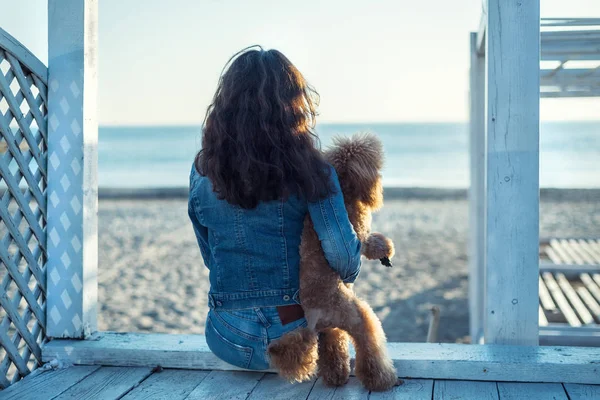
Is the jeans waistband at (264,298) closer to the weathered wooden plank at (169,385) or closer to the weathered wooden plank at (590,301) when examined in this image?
the weathered wooden plank at (169,385)

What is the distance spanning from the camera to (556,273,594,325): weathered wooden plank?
4.18m

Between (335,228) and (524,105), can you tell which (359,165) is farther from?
(524,105)

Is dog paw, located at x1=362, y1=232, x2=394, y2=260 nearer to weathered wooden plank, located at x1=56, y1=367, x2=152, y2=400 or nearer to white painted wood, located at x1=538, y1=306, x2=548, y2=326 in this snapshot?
weathered wooden plank, located at x1=56, y1=367, x2=152, y2=400

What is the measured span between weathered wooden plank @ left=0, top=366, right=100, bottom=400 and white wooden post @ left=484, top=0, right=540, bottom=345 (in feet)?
5.69

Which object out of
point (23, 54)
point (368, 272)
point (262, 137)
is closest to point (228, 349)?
point (262, 137)

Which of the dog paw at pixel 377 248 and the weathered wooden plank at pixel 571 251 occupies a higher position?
the dog paw at pixel 377 248

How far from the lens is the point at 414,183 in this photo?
76.2 feet

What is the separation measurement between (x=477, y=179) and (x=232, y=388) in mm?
2754

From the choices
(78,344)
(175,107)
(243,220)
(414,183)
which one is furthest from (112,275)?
(175,107)

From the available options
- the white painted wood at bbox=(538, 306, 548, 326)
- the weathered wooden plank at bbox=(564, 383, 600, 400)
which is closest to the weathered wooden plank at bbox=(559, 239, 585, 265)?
the white painted wood at bbox=(538, 306, 548, 326)

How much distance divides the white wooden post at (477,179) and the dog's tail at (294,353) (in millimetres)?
2484

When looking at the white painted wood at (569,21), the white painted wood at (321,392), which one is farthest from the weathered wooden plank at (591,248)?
the white painted wood at (321,392)

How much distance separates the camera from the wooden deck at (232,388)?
264cm

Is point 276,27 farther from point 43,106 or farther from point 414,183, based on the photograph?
point 43,106
